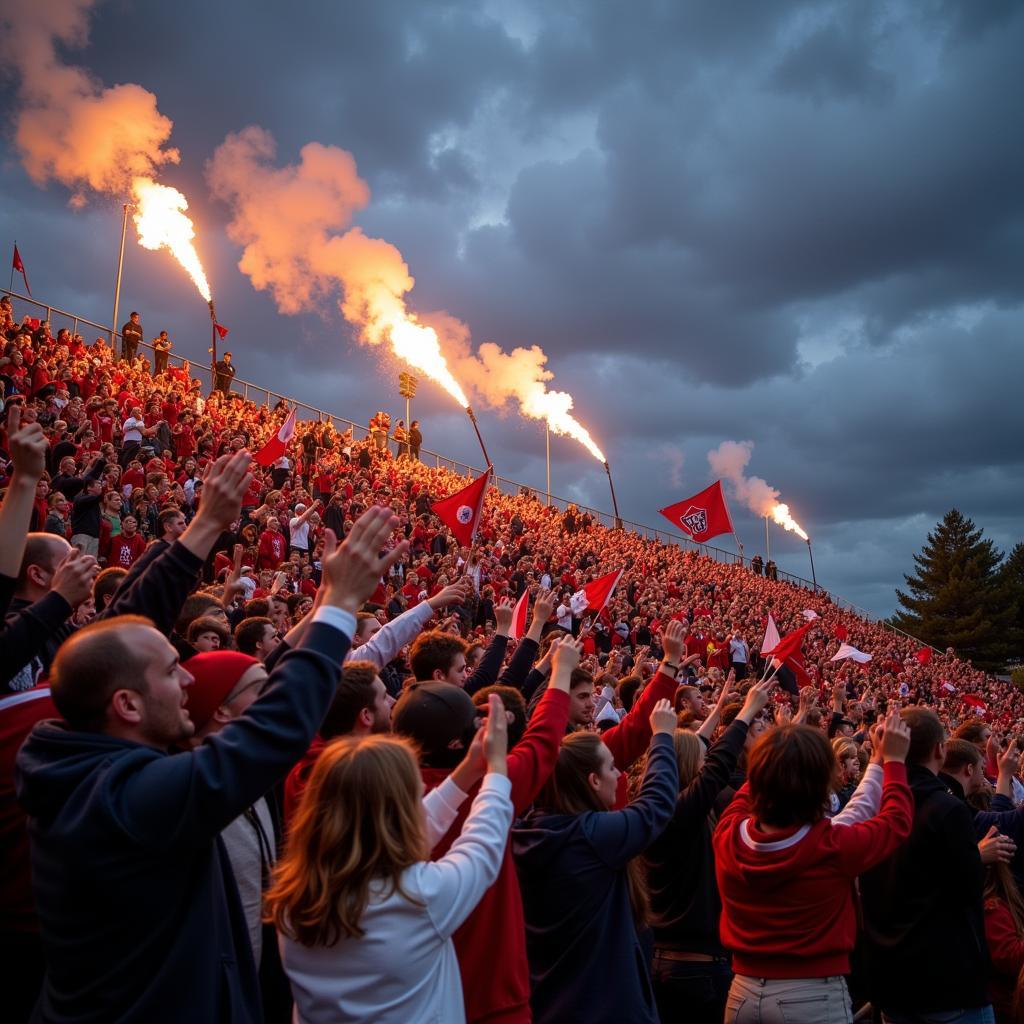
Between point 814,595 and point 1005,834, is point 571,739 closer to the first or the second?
point 1005,834

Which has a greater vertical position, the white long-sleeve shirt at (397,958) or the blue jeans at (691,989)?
the white long-sleeve shirt at (397,958)

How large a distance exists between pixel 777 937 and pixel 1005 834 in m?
1.81

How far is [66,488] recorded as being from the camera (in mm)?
11562

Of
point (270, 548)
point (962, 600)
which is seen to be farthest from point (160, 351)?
point (962, 600)

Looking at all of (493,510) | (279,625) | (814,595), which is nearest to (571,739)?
(279,625)

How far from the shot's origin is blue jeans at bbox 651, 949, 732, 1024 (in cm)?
411

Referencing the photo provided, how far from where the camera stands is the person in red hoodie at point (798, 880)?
3477 millimetres

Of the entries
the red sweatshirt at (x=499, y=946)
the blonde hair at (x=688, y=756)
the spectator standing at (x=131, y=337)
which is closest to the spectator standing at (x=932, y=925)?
the blonde hair at (x=688, y=756)

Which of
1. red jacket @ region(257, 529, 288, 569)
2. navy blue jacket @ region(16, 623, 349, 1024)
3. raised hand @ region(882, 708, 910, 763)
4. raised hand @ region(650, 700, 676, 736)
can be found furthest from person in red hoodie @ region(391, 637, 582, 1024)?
red jacket @ region(257, 529, 288, 569)

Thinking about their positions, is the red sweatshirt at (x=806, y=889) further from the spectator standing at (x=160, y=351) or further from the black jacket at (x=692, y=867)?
the spectator standing at (x=160, y=351)

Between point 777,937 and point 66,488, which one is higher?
point 66,488

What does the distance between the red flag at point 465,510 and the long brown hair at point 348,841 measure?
10.4 m

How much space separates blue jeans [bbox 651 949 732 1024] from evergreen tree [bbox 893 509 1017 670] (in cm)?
7152

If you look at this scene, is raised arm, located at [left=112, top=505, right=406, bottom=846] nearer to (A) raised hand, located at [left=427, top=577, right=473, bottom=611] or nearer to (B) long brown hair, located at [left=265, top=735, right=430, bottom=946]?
(B) long brown hair, located at [left=265, top=735, right=430, bottom=946]
